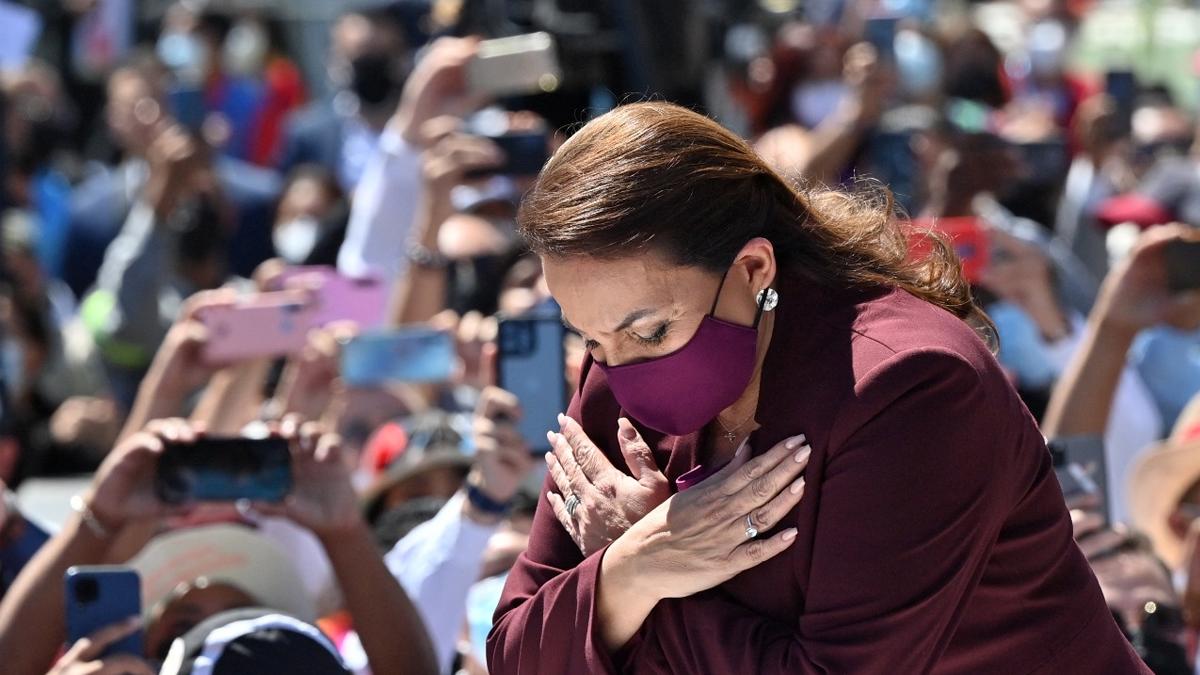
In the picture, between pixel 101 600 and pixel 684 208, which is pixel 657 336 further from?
pixel 101 600

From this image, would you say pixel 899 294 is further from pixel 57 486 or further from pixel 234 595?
pixel 57 486

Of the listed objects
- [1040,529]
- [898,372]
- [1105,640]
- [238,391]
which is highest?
[898,372]

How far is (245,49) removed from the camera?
9.59 metres

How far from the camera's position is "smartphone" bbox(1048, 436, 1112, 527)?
3.02 meters

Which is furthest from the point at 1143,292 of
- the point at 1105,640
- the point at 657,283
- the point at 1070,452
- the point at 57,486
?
the point at 57,486

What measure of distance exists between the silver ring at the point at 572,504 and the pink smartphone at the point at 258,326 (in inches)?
73.8

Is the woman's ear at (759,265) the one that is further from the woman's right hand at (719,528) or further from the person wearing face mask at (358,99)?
the person wearing face mask at (358,99)

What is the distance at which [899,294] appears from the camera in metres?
2.03

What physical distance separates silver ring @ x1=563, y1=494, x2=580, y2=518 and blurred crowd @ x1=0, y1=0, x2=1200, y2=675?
0.50 m

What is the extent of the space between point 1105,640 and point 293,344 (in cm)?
241

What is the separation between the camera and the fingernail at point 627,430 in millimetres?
2131

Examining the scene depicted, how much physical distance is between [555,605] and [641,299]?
387 mm

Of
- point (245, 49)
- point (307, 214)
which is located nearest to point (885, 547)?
point (307, 214)

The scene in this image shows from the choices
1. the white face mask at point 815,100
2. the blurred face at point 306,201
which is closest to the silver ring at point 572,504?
the blurred face at point 306,201
